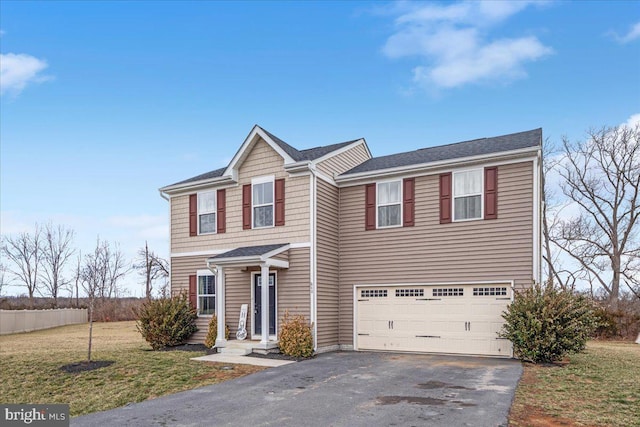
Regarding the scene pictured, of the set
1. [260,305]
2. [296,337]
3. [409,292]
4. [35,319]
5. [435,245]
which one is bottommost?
[35,319]

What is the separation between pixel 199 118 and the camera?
21.2m

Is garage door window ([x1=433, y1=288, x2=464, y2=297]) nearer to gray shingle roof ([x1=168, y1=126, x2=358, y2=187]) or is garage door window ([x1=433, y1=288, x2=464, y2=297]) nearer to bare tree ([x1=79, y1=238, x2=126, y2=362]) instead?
gray shingle roof ([x1=168, y1=126, x2=358, y2=187])

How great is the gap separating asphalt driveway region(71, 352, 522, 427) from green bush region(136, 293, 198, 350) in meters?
5.39

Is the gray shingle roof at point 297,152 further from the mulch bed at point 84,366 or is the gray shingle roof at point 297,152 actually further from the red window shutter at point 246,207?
the mulch bed at point 84,366

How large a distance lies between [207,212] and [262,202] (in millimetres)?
2435

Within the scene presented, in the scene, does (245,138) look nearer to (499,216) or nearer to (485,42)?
(499,216)

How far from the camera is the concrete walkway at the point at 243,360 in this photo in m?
11.8

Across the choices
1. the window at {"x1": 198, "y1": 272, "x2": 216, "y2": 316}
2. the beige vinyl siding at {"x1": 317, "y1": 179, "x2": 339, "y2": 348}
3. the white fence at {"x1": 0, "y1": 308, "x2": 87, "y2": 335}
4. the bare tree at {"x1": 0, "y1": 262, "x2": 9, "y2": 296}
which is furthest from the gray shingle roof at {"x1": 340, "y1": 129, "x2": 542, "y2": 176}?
the bare tree at {"x1": 0, "y1": 262, "x2": 9, "y2": 296}

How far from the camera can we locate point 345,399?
799cm

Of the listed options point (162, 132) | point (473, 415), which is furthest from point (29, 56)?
point (473, 415)

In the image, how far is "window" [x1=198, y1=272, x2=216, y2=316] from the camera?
15.5m

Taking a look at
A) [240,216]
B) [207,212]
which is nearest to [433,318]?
[240,216]

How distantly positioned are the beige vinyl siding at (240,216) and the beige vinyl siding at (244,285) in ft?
1.63

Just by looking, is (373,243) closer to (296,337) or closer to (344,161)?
(344,161)
